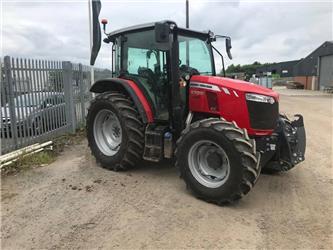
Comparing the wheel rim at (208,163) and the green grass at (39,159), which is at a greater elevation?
the wheel rim at (208,163)

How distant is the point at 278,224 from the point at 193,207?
1051 millimetres

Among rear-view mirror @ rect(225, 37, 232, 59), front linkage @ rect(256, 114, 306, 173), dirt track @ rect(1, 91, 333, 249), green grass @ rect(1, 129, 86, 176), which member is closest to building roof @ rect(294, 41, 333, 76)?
rear-view mirror @ rect(225, 37, 232, 59)

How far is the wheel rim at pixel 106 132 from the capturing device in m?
6.68

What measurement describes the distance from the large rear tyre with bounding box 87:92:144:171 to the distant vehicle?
1.54 meters

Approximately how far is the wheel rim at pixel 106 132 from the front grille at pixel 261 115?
8.25 ft

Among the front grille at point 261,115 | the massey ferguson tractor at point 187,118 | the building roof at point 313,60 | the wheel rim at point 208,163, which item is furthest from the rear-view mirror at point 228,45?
the building roof at point 313,60

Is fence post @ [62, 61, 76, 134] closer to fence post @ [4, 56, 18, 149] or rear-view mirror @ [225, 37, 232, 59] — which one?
fence post @ [4, 56, 18, 149]

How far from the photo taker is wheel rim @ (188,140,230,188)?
499cm

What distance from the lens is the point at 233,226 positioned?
4.29 m

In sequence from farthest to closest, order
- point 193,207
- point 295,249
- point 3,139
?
1. point 3,139
2. point 193,207
3. point 295,249

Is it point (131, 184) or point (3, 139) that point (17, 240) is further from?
point (3, 139)

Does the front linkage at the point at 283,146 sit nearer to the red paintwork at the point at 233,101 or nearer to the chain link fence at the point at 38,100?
the red paintwork at the point at 233,101

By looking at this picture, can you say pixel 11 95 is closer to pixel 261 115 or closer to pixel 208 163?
pixel 208 163

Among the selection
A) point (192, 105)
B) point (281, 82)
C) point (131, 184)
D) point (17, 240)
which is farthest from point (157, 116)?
point (281, 82)
